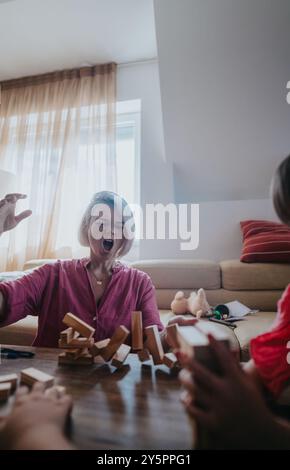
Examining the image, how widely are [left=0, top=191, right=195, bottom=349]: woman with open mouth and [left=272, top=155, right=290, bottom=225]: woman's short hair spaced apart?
497 mm

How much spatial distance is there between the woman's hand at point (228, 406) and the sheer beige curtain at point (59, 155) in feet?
7.52

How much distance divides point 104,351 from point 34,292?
399 millimetres

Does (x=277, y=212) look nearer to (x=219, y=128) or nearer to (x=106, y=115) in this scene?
(x=219, y=128)

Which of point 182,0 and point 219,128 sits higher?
point 182,0

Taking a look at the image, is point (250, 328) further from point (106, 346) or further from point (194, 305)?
point (106, 346)

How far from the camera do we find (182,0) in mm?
1804

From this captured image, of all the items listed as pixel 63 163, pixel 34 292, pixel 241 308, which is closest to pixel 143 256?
pixel 241 308

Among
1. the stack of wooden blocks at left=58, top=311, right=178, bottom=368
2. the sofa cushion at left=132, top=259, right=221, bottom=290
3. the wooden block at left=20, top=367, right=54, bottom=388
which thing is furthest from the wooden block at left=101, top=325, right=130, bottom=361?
the sofa cushion at left=132, top=259, right=221, bottom=290

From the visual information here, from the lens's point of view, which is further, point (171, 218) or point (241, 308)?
point (171, 218)

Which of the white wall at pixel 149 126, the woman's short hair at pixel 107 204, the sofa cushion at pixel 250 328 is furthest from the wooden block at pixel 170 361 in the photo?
the white wall at pixel 149 126

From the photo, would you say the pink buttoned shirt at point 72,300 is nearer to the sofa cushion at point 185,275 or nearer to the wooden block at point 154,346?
the wooden block at point 154,346

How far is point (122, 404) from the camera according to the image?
41 cm

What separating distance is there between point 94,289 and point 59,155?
2171mm

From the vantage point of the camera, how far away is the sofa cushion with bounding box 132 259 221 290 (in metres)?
1.92
